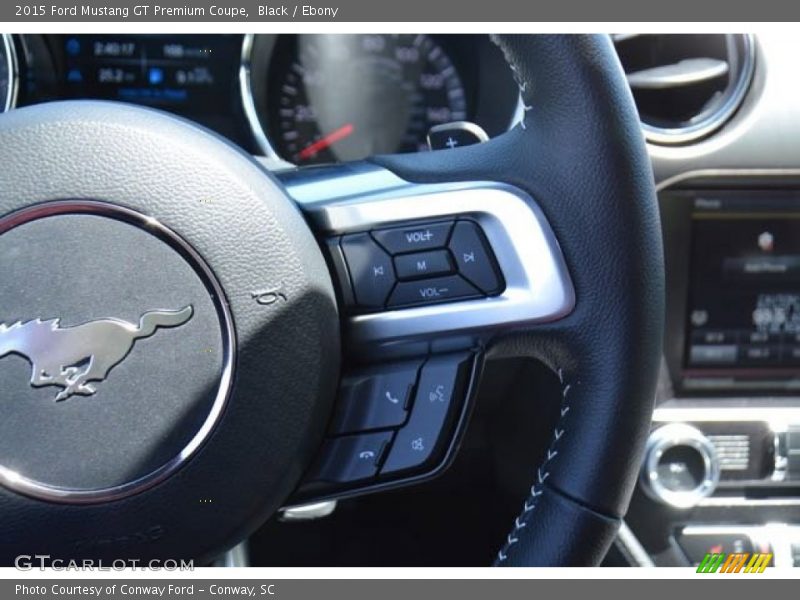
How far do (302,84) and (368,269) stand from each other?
28.0 inches

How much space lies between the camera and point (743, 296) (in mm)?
1494

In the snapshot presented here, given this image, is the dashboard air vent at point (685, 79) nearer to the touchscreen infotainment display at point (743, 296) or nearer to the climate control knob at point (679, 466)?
the touchscreen infotainment display at point (743, 296)

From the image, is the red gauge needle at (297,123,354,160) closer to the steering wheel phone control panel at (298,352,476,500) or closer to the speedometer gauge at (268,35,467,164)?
the speedometer gauge at (268,35,467,164)

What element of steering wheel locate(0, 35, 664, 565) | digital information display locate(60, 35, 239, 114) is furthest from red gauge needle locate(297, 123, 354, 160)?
steering wheel locate(0, 35, 664, 565)

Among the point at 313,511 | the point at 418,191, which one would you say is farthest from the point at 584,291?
the point at 313,511

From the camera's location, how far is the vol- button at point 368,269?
93 centimetres

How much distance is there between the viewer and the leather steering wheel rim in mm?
897

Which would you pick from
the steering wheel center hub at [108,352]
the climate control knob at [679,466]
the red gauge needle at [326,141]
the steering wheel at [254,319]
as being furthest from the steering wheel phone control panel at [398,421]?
the red gauge needle at [326,141]

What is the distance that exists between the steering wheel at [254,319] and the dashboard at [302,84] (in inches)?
22.2

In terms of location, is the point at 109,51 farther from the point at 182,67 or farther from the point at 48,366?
the point at 48,366

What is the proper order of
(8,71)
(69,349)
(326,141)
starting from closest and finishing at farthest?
(69,349) → (8,71) → (326,141)

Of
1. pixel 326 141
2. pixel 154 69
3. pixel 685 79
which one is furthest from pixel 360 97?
pixel 685 79

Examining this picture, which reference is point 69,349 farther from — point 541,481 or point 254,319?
point 541,481

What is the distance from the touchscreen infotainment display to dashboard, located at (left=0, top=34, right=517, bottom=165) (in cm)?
32
